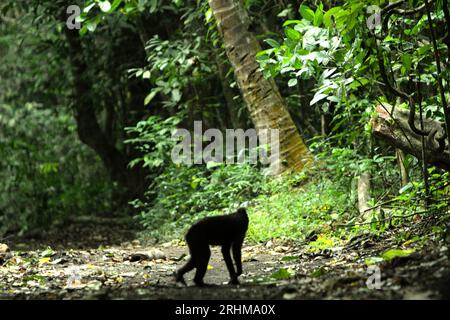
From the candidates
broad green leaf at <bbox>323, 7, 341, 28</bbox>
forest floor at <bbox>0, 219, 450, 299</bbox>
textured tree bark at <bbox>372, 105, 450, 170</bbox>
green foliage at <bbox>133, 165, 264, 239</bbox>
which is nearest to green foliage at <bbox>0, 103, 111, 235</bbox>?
green foliage at <bbox>133, 165, 264, 239</bbox>

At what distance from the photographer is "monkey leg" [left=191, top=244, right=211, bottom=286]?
4754mm

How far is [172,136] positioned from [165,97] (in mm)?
2072

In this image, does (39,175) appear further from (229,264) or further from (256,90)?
(229,264)

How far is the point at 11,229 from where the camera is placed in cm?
1512

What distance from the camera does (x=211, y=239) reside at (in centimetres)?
484

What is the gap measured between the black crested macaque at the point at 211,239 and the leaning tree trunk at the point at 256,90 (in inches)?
182

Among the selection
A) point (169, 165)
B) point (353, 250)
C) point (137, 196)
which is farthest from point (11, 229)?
point (353, 250)

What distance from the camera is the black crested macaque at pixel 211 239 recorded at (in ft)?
15.7

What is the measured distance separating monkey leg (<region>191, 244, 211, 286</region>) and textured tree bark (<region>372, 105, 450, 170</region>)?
217cm

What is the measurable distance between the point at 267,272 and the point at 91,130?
1067 centimetres

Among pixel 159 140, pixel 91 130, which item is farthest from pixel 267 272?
pixel 91 130

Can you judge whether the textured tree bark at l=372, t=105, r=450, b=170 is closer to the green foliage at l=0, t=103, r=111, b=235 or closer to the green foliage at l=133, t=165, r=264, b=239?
the green foliage at l=133, t=165, r=264, b=239

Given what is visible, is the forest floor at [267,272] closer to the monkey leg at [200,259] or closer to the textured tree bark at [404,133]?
the monkey leg at [200,259]
